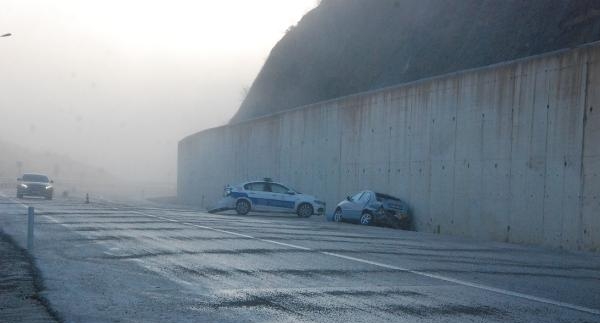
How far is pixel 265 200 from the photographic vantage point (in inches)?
1251

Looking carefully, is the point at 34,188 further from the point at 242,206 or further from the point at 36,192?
the point at 242,206

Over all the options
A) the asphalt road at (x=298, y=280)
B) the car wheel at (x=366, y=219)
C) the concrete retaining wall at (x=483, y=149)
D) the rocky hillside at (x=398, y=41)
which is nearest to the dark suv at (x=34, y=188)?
the concrete retaining wall at (x=483, y=149)

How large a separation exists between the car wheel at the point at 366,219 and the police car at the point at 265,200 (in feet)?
17.4

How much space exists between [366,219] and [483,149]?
5.68m

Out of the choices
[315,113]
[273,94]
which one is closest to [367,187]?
[315,113]

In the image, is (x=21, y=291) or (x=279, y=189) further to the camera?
(x=279, y=189)

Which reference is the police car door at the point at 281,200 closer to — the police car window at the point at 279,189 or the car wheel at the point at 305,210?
the police car window at the point at 279,189

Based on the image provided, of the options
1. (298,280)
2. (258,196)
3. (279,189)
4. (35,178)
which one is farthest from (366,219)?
(35,178)

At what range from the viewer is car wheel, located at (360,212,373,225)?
26.6 meters

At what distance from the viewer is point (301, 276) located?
1062 centimetres

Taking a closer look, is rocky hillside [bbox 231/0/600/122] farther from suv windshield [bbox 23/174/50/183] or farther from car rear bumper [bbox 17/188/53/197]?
car rear bumper [bbox 17/188/53/197]

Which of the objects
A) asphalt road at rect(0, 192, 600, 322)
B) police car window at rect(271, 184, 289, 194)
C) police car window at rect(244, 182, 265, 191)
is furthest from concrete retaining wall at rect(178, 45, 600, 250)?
police car window at rect(244, 182, 265, 191)

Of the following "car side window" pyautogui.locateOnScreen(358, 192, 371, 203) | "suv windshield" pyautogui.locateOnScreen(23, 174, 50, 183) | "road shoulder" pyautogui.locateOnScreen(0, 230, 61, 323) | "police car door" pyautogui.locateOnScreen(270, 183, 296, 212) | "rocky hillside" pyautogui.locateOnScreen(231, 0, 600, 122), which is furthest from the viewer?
"suv windshield" pyautogui.locateOnScreen(23, 174, 50, 183)

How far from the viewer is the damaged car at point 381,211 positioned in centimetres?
2617
